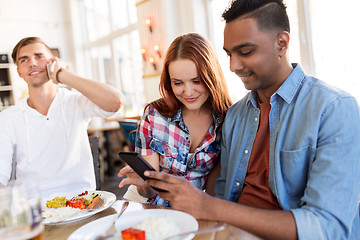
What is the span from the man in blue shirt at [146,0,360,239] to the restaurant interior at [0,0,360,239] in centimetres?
26

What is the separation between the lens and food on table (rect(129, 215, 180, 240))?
76cm

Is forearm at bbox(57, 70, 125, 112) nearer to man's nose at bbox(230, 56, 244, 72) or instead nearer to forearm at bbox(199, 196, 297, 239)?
man's nose at bbox(230, 56, 244, 72)

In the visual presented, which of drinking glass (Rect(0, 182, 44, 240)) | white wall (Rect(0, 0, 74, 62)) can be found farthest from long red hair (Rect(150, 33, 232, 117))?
white wall (Rect(0, 0, 74, 62))

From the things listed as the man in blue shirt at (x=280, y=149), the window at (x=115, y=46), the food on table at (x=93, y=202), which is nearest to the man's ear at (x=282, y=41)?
the man in blue shirt at (x=280, y=149)

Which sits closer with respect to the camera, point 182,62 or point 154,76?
point 182,62

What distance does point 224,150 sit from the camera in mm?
1396

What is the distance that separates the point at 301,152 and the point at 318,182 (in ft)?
0.38

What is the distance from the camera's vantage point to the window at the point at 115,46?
6484 mm

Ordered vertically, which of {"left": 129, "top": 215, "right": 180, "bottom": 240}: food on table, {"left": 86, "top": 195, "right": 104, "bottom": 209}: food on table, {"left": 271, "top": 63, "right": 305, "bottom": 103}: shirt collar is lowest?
{"left": 86, "top": 195, "right": 104, "bottom": 209}: food on table

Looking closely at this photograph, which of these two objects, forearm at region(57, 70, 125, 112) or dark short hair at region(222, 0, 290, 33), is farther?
forearm at region(57, 70, 125, 112)

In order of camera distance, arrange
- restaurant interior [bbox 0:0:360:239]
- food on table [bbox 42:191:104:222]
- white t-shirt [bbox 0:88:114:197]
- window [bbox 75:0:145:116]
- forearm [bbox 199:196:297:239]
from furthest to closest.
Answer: window [bbox 75:0:145:116], restaurant interior [bbox 0:0:360:239], white t-shirt [bbox 0:88:114:197], food on table [bbox 42:191:104:222], forearm [bbox 199:196:297:239]

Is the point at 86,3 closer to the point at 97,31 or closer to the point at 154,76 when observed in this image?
the point at 97,31

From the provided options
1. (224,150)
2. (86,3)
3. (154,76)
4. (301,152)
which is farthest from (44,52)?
(86,3)

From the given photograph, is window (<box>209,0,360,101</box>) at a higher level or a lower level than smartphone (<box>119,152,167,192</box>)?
higher
